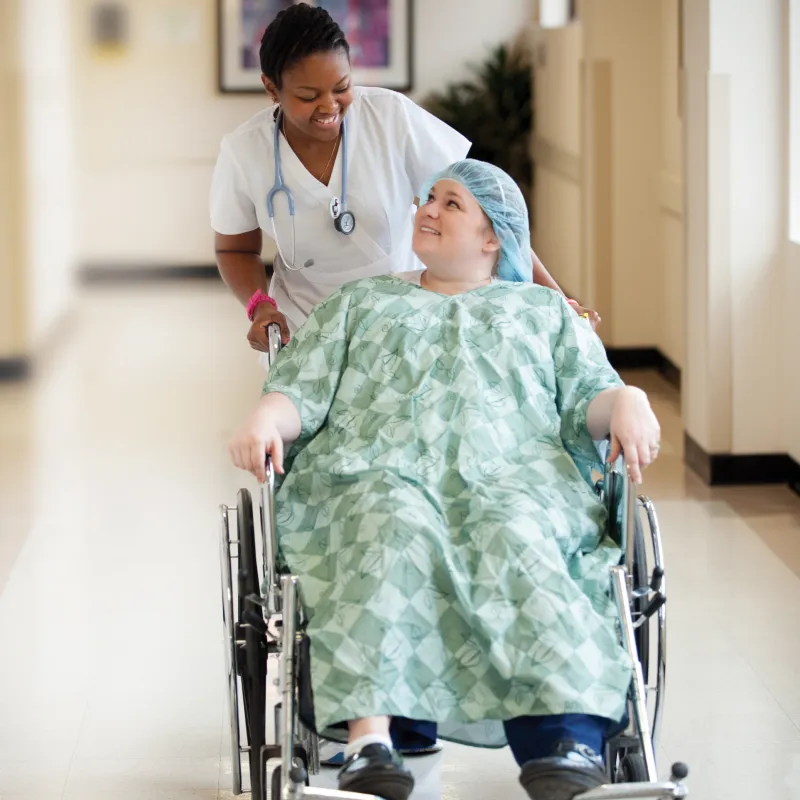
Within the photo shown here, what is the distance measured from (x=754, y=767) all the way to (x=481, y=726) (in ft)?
2.70

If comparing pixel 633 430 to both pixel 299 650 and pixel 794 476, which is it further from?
pixel 794 476

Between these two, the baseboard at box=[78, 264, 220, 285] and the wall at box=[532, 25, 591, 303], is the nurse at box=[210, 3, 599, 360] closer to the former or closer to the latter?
the wall at box=[532, 25, 591, 303]

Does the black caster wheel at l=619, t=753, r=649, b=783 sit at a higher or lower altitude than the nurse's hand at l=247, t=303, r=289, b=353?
lower

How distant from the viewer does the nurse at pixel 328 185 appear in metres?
2.91

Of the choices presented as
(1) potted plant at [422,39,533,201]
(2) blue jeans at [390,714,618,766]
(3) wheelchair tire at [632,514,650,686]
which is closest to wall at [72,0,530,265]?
(1) potted plant at [422,39,533,201]

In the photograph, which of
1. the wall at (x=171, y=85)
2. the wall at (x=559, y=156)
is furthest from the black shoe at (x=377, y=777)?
the wall at (x=171, y=85)

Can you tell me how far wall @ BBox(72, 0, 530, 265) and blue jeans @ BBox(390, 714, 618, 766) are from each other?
26.1 ft

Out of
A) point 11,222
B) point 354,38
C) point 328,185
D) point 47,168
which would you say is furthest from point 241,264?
point 354,38

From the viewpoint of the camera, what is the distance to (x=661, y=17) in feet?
21.3

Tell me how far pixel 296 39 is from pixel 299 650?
3.87 ft

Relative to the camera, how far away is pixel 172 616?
3.68 m

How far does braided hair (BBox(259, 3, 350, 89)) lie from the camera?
2.71 meters

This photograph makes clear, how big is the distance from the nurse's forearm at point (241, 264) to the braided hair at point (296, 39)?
42cm

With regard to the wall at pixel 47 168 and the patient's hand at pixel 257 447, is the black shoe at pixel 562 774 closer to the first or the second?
the patient's hand at pixel 257 447
